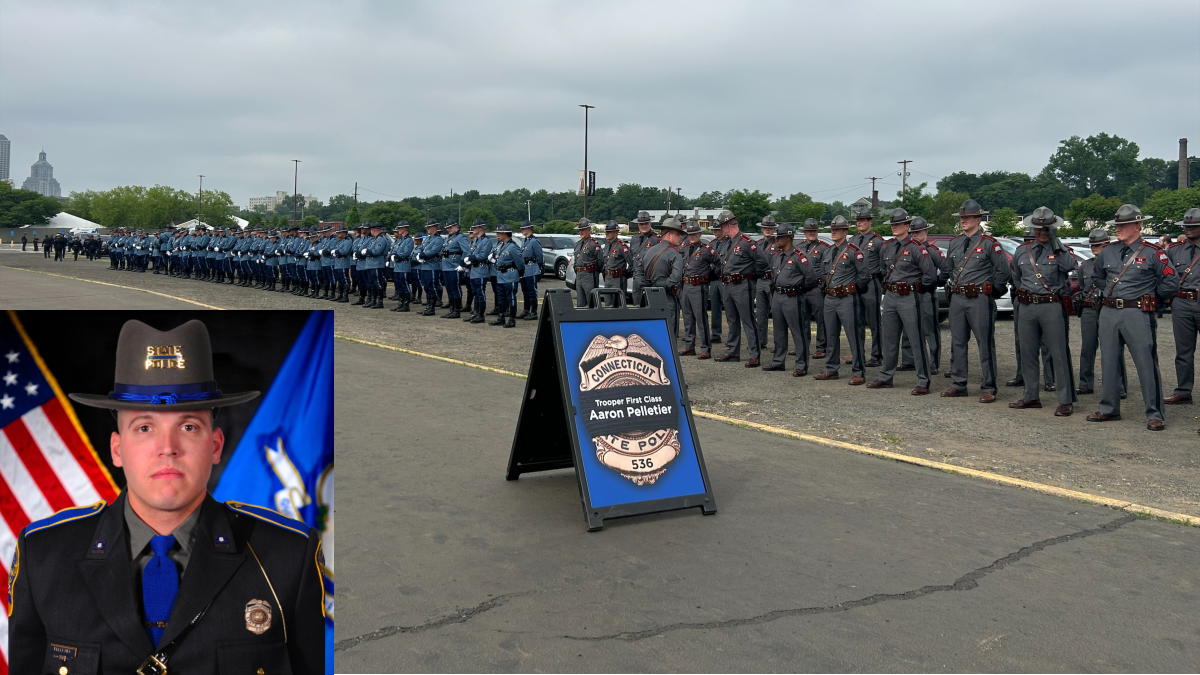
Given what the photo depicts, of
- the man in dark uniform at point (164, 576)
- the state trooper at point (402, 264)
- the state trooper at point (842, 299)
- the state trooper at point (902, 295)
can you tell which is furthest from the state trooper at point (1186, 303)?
the state trooper at point (402, 264)

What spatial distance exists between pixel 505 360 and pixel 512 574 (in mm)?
8584

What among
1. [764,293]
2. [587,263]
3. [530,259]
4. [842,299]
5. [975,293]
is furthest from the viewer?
[530,259]

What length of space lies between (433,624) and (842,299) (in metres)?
8.97

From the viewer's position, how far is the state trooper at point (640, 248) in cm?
1516

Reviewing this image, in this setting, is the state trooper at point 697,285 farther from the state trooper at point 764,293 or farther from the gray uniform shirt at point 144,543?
the gray uniform shirt at point 144,543

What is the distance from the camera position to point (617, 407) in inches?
230

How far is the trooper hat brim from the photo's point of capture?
1.56 m

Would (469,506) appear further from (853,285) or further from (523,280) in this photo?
(523,280)

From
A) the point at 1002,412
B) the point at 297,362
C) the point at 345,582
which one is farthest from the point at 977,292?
the point at 297,362

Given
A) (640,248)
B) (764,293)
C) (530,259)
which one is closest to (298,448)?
(764,293)

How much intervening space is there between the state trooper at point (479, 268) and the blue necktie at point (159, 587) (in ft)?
56.8

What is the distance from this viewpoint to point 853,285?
11.8m

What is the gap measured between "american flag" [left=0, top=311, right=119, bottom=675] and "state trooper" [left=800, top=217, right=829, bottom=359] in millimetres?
11349

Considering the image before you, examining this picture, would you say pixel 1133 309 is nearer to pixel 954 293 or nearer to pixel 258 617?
pixel 954 293
